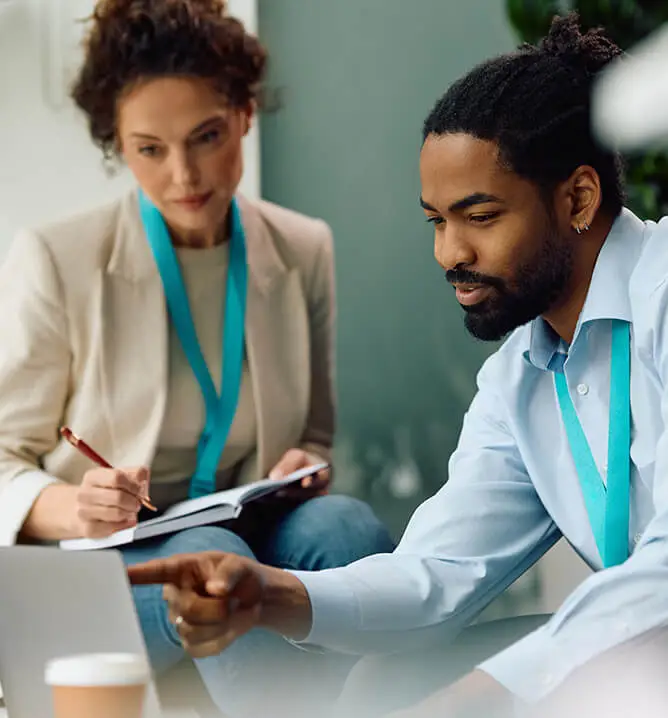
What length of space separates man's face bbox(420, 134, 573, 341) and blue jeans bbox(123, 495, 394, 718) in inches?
12.4

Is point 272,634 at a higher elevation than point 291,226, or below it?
below

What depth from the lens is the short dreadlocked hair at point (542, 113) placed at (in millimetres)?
916

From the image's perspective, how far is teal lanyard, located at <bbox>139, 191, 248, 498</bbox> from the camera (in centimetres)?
135

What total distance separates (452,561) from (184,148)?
2.14 ft

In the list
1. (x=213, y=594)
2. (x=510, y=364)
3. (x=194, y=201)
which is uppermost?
(x=194, y=201)

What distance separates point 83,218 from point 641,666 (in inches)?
36.7

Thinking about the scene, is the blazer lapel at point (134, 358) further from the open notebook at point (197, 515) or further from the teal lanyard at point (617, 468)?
the teal lanyard at point (617, 468)

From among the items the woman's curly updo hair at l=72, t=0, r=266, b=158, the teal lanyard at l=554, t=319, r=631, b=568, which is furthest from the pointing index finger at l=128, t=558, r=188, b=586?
the woman's curly updo hair at l=72, t=0, r=266, b=158

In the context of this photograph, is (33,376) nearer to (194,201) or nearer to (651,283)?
(194,201)

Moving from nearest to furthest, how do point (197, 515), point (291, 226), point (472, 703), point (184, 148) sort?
1. point (472, 703)
2. point (197, 515)
3. point (184, 148)
4. point (291, 226)

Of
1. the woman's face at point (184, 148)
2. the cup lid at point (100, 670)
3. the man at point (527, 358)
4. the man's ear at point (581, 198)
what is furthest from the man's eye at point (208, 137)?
the cup lid at point (100, 670)

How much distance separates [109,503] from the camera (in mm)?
1214

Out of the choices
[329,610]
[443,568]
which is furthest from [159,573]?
[443,568]

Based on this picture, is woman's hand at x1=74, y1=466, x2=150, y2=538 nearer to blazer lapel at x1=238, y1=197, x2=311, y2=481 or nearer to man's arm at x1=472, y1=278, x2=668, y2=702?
blazer lapel at x1=238, y1=197, x2=311, y2=481
